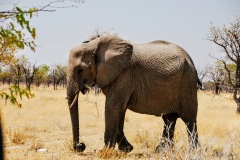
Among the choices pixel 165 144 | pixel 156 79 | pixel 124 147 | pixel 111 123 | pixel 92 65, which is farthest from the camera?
pixel 124 147

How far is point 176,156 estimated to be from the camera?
12.9ft

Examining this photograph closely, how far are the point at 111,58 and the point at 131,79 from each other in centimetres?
58

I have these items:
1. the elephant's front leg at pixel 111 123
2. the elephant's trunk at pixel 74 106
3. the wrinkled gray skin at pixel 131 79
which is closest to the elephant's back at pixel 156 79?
the wrinkled gray skin at pixel 131 79

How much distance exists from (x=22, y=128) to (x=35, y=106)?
7789mm

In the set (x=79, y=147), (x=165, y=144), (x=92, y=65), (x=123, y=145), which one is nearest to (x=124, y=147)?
(x=123, y=145)

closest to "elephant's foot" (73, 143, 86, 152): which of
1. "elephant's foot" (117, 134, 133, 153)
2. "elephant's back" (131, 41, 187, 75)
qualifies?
"elephant's foot" (117, 134, 133, 153)

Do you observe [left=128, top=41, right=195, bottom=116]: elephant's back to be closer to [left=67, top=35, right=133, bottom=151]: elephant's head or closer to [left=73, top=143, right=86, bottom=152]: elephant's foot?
[left=67, top=35, right=133, bottom=151]: elephant's head

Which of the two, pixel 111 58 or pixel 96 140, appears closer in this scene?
pixel 111 58

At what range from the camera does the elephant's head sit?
6348 millimetres

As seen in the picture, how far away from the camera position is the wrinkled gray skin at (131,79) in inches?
249

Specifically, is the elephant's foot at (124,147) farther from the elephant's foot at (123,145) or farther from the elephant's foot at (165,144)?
the elephant's foot at (165,144)

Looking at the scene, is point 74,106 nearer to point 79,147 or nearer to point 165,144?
point 79,147

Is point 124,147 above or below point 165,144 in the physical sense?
below

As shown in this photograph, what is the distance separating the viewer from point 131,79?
21.3ft
